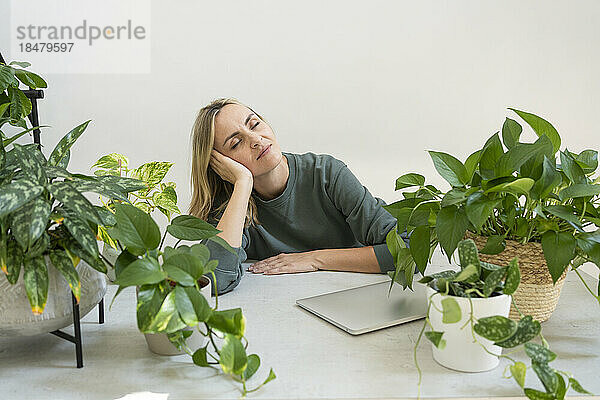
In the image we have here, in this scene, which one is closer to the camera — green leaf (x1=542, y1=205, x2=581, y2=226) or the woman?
green leaf (x1=542, y1=205, x2=581, y2=226)

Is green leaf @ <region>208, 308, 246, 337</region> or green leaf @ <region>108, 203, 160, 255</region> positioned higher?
green leaf @ <region>108, 203, 160, 255</region>

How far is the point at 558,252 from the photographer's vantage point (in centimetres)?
87

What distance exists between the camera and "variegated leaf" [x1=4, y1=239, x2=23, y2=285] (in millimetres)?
776

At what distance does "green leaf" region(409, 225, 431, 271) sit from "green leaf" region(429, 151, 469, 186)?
9 centimetres

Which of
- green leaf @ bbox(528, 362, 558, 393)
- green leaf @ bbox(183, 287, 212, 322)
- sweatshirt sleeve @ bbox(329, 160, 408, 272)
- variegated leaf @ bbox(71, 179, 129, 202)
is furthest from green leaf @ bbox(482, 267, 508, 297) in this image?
sweatshirt sleeve @ bbox(329, 160, 408, 272)

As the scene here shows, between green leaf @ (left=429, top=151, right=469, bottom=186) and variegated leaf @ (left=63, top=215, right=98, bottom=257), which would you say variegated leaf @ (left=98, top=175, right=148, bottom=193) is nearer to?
variegated leaf @ (left=63, top=215, right=98, bottom=257)

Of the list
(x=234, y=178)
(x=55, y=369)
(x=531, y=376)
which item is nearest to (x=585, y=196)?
(x=531, y=376)

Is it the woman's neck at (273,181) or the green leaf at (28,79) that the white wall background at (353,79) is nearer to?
the woman's neck at (273,181)

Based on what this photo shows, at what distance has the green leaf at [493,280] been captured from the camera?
2.56 feet

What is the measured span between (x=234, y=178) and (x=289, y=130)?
1.07 metres

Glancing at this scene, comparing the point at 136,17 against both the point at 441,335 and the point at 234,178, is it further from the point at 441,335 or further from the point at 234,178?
the point at 441,335

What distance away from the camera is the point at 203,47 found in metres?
2.61

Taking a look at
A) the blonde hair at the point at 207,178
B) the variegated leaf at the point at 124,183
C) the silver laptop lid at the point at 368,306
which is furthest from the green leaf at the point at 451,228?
the blonde hair at the point at 207,178

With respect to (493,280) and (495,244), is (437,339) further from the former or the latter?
(495,244)
